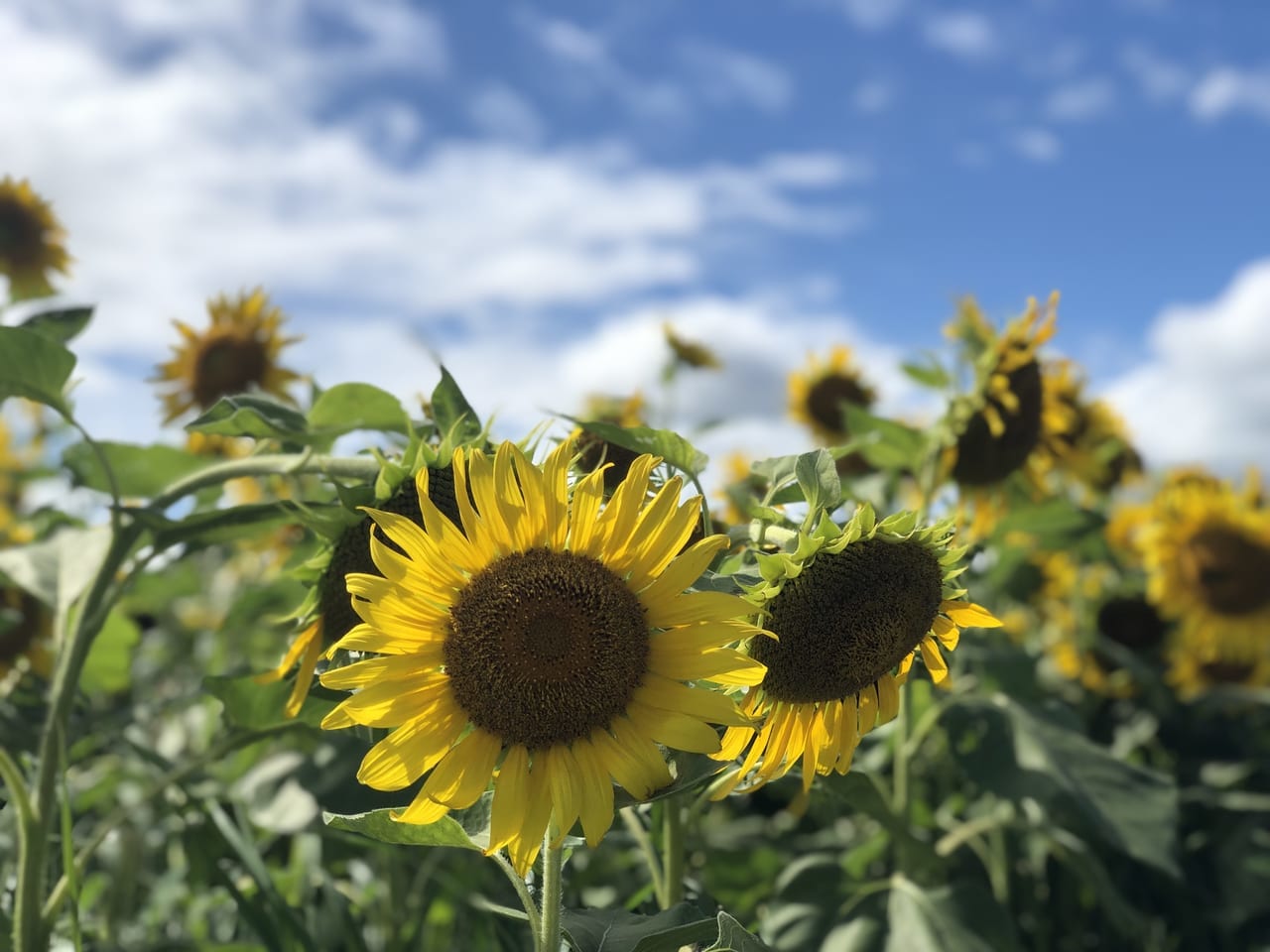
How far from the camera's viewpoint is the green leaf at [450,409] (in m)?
1.08

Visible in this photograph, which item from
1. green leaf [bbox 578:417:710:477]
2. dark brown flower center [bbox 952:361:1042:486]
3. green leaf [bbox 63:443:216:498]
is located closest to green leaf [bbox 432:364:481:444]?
green leaf [bbox 578:417:710:477]

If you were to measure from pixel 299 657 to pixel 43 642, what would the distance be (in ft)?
5.81

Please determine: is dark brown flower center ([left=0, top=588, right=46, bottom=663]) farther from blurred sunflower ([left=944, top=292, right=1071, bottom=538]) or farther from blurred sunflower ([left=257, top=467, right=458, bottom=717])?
blurred sunflower ([left=944, top=292, right=1071, bottom=538])

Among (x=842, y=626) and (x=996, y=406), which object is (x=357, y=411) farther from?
(x=996, y=406)

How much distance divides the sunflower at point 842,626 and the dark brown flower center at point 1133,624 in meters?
2.67

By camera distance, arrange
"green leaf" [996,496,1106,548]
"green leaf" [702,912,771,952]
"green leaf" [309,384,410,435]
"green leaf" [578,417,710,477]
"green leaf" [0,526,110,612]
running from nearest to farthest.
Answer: "green leaf" [702,912,771,952] < "green leaf" [578,417,710,477] < "green leaf" [309,384,410,435] < "green leaf" [0,526,110,612] < "green leaf" [996,496,1106,548]

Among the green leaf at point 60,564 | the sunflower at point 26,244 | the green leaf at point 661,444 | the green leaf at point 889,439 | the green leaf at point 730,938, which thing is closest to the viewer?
the green leaf at point 730,938

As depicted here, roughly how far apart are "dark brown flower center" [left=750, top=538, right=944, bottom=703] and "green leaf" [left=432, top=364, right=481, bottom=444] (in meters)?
0.35

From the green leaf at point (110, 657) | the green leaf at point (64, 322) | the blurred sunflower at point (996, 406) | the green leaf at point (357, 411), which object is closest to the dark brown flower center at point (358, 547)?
the green leaf at point (357, 411)

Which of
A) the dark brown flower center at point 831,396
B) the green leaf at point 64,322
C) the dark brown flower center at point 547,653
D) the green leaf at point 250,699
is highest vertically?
the dark brown flower center at point 831,396

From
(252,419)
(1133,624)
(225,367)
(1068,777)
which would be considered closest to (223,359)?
(225,367)

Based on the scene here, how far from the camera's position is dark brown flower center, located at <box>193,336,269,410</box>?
2619 mm

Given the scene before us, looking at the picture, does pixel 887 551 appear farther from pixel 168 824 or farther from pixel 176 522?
pixel 168 824

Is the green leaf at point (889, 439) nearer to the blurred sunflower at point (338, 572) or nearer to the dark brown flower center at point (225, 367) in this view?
the blurred sunflower at point (338, 572)
